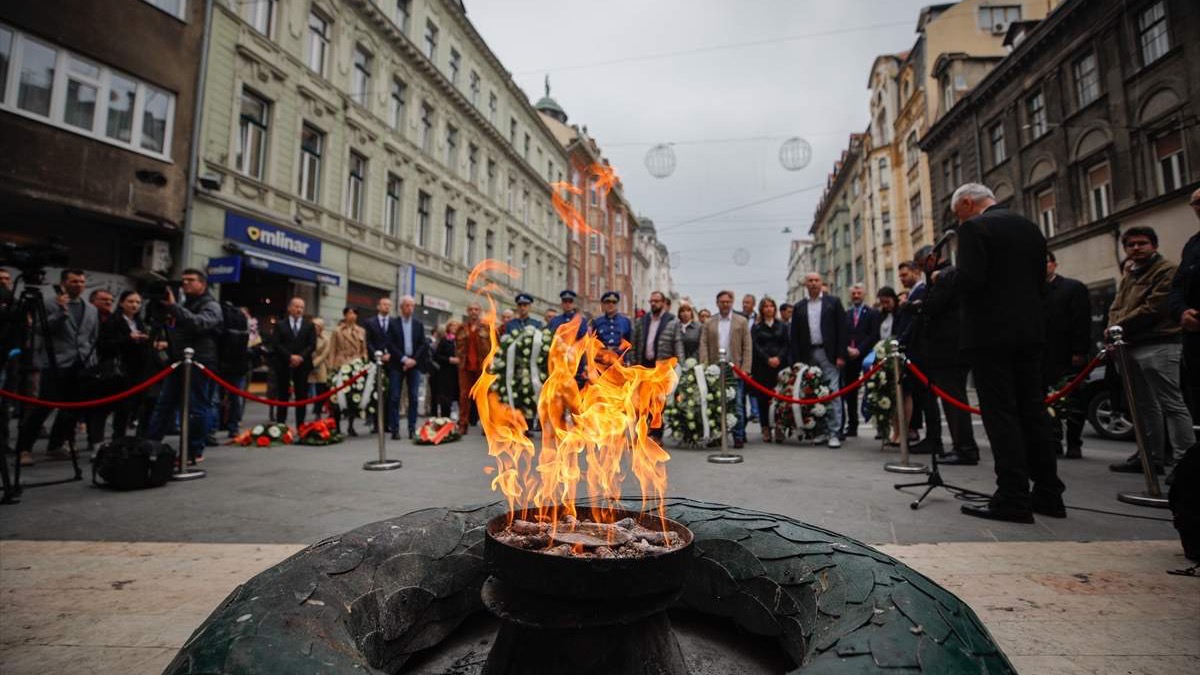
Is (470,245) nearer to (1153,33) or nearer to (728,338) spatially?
(728,338)

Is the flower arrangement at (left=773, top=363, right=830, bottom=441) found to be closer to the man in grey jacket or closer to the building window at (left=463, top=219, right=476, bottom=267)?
the man in grey jacket

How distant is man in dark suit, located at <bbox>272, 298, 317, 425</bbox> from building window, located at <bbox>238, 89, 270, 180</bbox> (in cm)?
773

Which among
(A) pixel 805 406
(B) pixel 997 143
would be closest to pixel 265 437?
(A) pixel 805 406

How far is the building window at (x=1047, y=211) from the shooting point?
20.0m

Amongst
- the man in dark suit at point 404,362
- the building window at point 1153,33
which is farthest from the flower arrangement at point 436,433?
the building window at point 1153,33

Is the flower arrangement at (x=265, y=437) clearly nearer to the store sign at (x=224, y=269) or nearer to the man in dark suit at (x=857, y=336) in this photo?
the store sign at (x=224, y=269)

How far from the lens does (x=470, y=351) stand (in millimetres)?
9359

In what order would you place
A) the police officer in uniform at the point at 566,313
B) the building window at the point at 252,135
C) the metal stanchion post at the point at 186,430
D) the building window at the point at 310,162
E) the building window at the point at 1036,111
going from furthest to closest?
the building window at the point at 1036,111 → the building window at the point at 310,162 → the building window at the point at 252,135 → the police officer in uniform at the point at 566,313 → the metal stanchion post at the point at 186,430

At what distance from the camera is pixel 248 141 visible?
15.0m

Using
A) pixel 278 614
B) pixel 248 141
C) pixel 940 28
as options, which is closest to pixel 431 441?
pixel 278 614

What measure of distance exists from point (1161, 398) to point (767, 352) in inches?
168

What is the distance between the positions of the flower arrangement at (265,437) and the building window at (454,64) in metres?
20.3

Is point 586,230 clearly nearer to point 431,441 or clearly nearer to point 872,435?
point 431,441

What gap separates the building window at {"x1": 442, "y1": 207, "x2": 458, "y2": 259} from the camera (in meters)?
24.3
